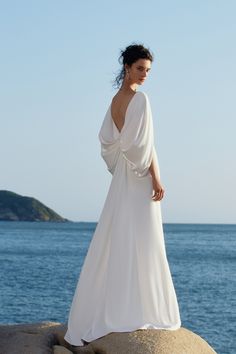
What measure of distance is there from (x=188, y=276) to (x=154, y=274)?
145 ft

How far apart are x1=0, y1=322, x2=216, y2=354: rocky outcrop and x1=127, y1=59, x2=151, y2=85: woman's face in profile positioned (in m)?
2.49

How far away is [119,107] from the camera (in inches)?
327

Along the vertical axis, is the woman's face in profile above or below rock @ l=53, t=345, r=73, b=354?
above

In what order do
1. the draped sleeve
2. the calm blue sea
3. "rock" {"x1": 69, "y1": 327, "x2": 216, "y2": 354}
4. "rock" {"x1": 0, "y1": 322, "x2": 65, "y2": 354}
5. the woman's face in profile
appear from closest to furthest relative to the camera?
"rock" {"x1": 69, "y1": 327, "x2": 216, "y2": 354}, the draped sleeve, the woman's face in profile, "rock" {"x1": 0, "y1": 322, "x2": 65, "y2": 354}, the calm blue sea

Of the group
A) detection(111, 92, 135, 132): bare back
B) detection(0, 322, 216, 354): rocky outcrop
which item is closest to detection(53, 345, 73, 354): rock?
detection(0, 322, 216, 354): rocky outcrop

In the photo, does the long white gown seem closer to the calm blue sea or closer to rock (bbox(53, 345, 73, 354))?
rock (bbox(53, 345, 73, 354))

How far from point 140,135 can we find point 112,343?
2036 millimetres

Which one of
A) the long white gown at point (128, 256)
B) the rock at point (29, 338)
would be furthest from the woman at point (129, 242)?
the rock at point (29, 338)

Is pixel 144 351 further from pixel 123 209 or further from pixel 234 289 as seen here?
pixel 234 289

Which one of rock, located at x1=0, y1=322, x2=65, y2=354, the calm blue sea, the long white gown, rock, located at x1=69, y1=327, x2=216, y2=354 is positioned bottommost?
the calm blue sea

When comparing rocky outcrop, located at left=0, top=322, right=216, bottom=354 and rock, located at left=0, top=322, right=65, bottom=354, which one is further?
rock, located at left=0, top=322, right=65, bottom=354

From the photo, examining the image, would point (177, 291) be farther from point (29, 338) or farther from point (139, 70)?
point (139, 70)

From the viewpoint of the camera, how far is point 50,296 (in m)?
37.6

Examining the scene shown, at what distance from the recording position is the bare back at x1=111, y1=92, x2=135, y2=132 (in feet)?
27.0
